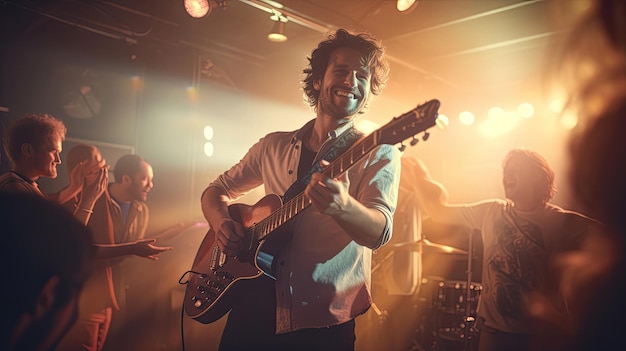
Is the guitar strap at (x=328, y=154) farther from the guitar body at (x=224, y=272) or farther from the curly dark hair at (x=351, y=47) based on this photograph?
the curly dark hair at (x=351, y=47)

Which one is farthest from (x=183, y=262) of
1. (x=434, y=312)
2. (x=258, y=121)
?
(x=434, y=312)

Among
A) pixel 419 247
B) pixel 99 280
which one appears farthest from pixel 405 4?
pixel 99 280

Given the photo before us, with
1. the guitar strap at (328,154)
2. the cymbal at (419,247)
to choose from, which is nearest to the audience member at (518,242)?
the cymbal at (419,247)

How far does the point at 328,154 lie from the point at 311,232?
40cm

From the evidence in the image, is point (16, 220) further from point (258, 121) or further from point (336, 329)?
point (258, 121)

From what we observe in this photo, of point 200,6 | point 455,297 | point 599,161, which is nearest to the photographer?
point 599,161

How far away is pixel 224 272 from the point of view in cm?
243

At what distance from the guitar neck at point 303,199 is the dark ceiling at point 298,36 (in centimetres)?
315

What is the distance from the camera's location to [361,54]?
267cm

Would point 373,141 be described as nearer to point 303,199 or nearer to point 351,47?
point 303,199

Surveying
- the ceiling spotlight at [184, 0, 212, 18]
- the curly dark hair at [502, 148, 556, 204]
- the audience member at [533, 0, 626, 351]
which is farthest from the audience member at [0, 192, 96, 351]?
the curly dark hair at [502, 148, 556, 204]

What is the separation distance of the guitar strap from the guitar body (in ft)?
0.37

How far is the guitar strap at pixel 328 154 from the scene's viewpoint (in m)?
2.34

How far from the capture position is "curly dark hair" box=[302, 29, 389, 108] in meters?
2.68
